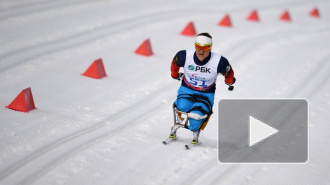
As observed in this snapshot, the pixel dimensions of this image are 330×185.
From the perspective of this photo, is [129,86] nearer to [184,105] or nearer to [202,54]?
[184,105]

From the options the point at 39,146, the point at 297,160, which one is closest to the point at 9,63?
the point at 39,146

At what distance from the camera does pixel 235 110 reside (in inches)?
297

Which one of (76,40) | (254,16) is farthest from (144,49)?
(254,16)

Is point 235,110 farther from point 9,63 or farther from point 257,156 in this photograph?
point 9,63

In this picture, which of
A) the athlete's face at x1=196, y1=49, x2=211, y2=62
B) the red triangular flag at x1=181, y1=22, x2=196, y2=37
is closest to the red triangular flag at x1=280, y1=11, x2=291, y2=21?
the red triangular flag at x1=181, y1=22, x2=196, y2=37

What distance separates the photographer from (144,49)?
397 inches

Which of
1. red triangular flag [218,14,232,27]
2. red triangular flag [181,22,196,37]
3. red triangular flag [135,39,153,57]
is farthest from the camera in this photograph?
red triangular flag [218,14,232,27]

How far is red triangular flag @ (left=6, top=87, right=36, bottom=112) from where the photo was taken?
6684 millimetres

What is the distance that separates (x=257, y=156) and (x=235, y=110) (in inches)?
61.7

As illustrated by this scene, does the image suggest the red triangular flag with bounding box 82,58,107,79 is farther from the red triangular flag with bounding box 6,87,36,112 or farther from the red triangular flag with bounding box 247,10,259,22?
the red triangular flag with bounding box 247,10,259,22

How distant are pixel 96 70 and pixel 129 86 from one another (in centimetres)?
70
